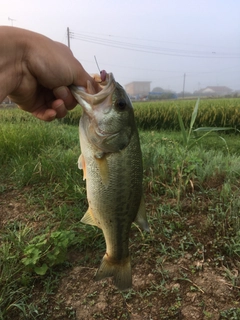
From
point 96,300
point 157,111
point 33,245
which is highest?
point 33,245

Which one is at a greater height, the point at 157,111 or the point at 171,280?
the point at 171,280

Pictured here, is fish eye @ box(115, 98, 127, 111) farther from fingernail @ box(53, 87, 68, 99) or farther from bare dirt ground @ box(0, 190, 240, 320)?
bare dirt ground @ box(0, 190, 240, 320)

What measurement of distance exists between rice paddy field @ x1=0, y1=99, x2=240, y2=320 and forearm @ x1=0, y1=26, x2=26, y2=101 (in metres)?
1.37

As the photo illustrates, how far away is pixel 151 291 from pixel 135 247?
20.3 inches

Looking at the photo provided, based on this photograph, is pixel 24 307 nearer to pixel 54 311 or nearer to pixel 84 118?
pixel 54 311

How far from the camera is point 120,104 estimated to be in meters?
1.52

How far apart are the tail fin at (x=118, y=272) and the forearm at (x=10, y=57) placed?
3.80 ft

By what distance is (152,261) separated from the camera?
8.56 feet

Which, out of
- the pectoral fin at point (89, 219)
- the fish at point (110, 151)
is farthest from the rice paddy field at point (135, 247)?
the fish at point (110, 151)

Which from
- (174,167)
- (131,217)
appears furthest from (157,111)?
(131,217)

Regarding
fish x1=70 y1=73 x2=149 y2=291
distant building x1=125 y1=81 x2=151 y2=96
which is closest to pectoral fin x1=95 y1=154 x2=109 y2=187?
fish x1=70 y1=73 x2=149 y2=291

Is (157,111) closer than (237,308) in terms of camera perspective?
No

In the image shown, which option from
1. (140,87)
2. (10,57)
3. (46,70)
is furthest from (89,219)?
(140,87)

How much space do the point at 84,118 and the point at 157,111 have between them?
10.9 meters
